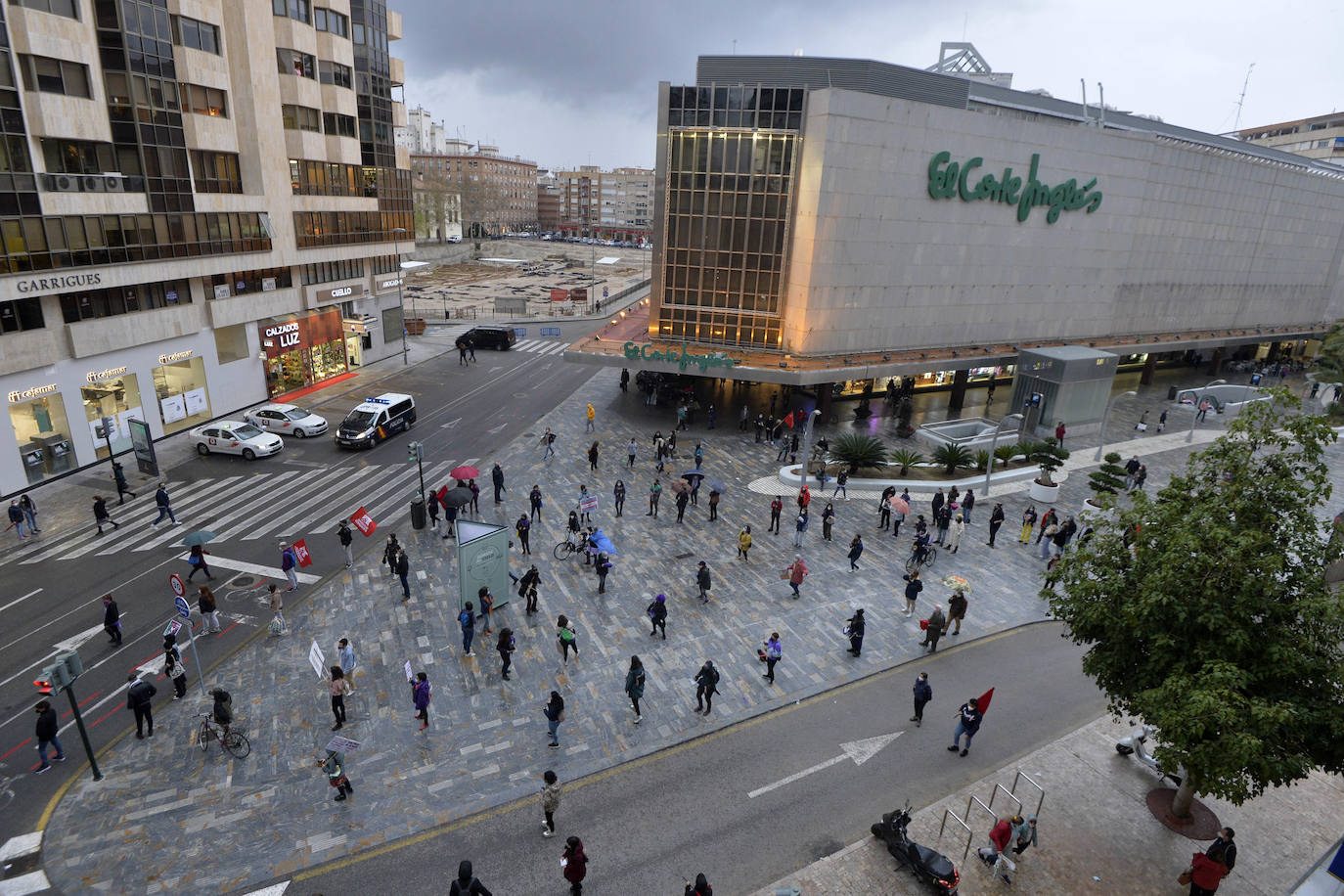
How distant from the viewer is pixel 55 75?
25312 mm

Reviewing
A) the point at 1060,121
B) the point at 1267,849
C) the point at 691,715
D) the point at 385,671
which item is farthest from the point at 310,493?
the point at 1060,121

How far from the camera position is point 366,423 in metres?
33.0

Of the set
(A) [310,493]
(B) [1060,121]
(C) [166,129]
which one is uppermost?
(B) [1060,121]

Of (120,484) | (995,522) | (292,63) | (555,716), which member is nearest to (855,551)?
(995,522)

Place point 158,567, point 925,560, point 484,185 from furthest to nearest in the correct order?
point 484,185 < point 925,560 < point 158,567

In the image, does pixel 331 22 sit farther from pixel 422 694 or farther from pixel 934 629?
pixel 934 629

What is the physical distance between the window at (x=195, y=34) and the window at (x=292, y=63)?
489 cm

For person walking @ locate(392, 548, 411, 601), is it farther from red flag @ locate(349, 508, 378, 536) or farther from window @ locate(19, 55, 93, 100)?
window @ locate(19, 55, 93, 100)

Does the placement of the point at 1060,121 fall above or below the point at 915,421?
above

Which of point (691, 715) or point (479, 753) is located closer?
point (479, 753)

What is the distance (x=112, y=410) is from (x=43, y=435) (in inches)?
121

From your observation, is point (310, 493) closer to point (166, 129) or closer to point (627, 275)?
point (166, 129)

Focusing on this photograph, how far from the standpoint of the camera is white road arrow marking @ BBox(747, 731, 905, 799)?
13.6m

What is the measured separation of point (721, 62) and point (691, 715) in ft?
113
